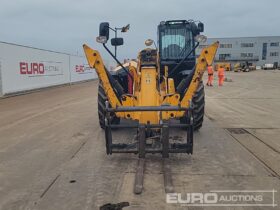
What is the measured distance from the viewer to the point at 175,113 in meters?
5.41

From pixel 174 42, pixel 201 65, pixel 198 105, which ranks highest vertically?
pixel 174 42

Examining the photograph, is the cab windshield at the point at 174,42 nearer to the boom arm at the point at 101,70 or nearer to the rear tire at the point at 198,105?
the rear tire at the point at 198,105

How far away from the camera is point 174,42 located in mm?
7840

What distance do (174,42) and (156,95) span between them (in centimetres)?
291

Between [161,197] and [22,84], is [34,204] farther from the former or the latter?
[22,84]

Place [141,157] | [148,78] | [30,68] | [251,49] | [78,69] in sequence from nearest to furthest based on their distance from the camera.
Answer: [141,157], [148,78], [30,68], [78,69], [251,49]

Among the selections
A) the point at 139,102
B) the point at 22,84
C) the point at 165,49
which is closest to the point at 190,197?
the point at 139,102

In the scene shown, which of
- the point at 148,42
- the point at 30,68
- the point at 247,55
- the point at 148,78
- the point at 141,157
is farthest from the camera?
the point at 247,55

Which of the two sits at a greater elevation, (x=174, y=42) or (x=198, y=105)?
(x=174, y=42)

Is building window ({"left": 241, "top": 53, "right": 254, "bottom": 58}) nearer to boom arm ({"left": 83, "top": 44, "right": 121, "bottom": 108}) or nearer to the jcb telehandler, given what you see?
the jcb telehandler

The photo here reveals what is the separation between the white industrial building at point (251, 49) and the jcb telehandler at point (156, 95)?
279 ft

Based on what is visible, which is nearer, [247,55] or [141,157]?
[141,157]

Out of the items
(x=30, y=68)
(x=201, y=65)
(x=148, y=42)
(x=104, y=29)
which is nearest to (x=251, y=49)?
(x=30, y=68)

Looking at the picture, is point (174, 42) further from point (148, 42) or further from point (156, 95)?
point (156, 95)
